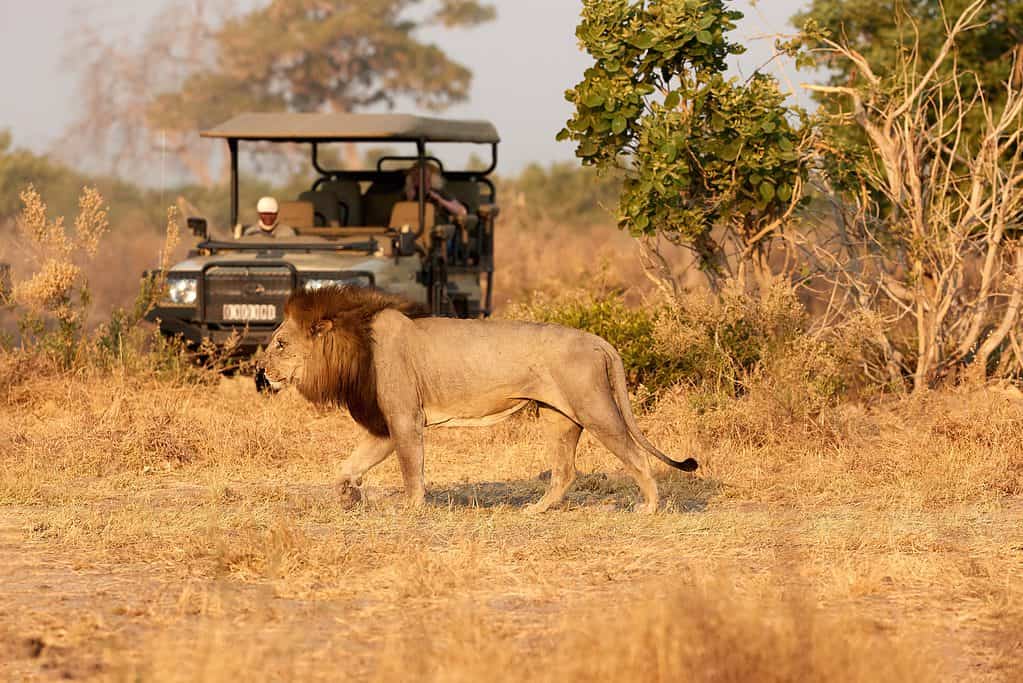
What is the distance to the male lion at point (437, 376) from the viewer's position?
8445mm

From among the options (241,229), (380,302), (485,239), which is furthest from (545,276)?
(380,302)

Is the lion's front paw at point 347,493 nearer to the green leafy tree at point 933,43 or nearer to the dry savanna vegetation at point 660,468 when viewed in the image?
the dry savanna vegetation at point 660,468

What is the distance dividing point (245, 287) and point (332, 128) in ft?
7.19

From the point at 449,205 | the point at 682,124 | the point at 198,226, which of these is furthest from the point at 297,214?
the point at 682,124

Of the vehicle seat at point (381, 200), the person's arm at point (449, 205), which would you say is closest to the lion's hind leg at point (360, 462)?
the person's arm at point (449, 205)

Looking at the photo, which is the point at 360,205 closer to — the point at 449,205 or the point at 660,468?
the point at 449,205

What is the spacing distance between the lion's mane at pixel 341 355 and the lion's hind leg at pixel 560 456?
92 centimetres

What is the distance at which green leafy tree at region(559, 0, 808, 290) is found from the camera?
12.4 m

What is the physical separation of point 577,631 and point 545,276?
766 inches

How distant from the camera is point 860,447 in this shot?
10.7 meters

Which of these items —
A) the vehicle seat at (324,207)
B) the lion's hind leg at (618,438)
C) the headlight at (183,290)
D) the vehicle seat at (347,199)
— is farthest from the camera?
the vehicle seat at (347,199)

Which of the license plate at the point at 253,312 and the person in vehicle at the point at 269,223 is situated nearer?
the license plate at the point at 253,312

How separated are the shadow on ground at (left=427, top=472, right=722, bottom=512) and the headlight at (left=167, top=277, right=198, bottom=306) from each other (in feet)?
14.6

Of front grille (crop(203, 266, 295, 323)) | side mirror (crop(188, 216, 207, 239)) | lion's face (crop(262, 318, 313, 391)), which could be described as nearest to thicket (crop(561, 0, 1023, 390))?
front grille (crop(203, 266, 295, 323))
